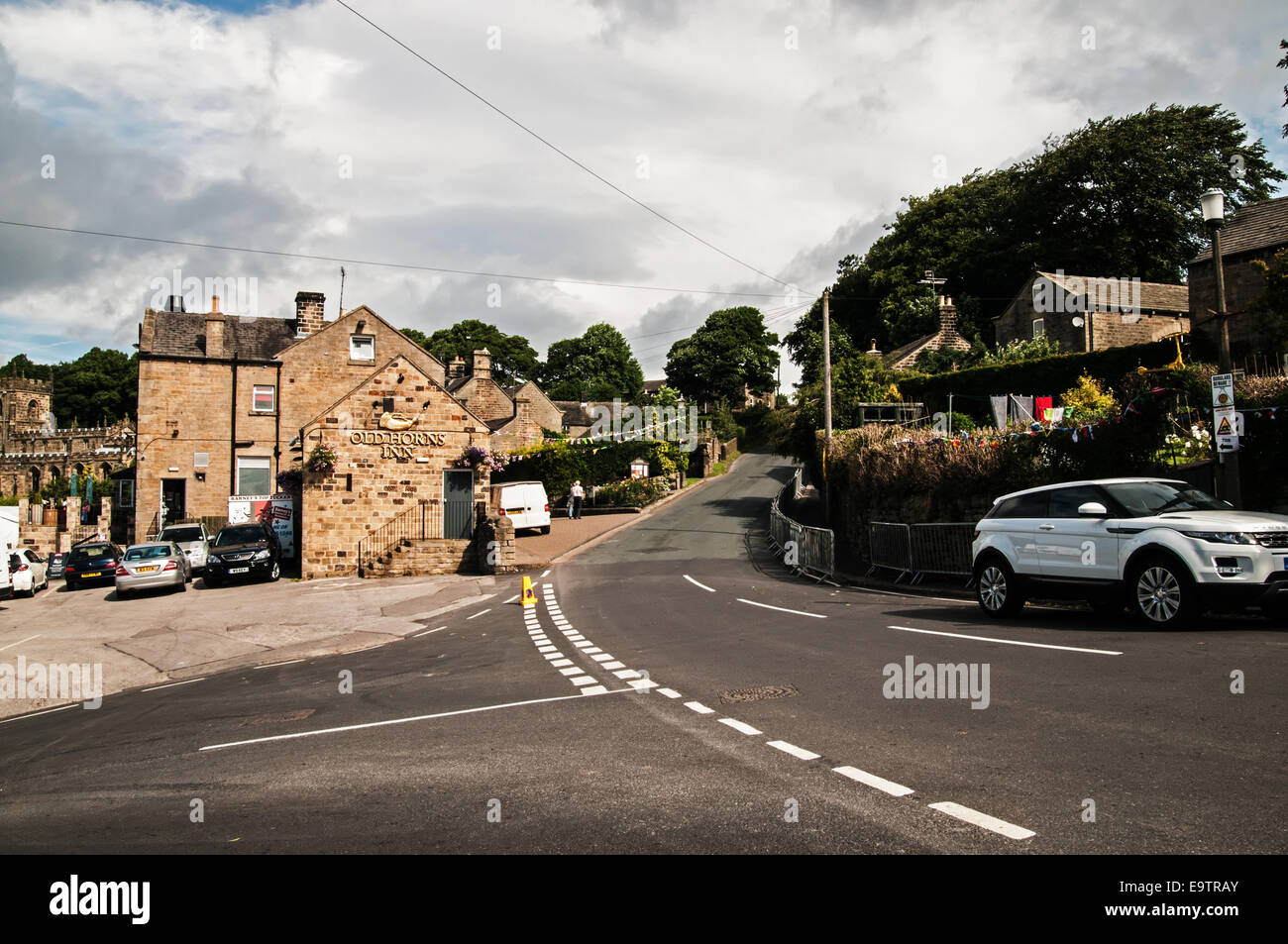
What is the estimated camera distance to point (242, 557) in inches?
987

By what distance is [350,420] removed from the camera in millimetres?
27109

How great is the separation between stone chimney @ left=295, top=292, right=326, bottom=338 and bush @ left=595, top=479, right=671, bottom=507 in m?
17.0

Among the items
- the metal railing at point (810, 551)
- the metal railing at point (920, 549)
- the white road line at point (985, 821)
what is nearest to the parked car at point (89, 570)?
the metal railing at point (810, 551)

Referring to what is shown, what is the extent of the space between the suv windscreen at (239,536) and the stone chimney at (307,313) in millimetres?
18873

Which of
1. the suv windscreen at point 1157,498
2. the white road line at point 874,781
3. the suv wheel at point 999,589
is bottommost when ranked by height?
the white road line at point 874,781

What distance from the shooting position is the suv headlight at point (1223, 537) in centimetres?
908

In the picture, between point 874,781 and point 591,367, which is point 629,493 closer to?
point 874,781

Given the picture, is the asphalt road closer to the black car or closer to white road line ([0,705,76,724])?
white road line ([0,705,76,724])

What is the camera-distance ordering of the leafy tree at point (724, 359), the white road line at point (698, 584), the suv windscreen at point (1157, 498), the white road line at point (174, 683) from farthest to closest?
the leafy tree at point (724, 359), the white road line at point (698, 584), the white road line at point (174, 683), the suv windscreen at point (1157, 498)

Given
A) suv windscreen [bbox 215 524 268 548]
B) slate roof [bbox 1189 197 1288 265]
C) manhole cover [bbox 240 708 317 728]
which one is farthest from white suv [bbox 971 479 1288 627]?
slate roof [bbox 1189 197 1288 265]

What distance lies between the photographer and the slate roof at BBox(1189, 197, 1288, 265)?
33031 mm

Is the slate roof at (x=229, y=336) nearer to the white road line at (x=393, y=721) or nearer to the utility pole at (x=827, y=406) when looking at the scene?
the utility pole at (x=827, y=406)

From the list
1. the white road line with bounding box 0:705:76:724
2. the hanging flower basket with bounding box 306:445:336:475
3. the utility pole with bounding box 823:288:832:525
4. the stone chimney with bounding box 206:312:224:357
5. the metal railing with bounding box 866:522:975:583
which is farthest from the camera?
the stone chimney with bounding box 206:312:224:357
